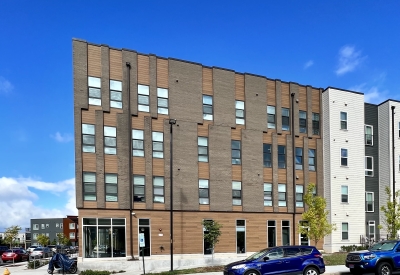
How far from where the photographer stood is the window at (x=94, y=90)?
25953 mm

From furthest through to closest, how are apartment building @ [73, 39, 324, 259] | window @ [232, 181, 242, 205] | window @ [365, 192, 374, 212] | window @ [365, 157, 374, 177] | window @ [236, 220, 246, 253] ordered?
1. window @ [365, 157, 374, 177]
2. window @ [365, 192, 374, 212]
3. window @ [232, 181, 242, 205]
4. window @ [236, 220, 246, 253]
5. apartment building @ [73, 39, 324, 259]

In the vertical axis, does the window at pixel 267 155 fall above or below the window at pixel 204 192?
above

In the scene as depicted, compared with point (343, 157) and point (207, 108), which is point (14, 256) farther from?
point (343, 157)

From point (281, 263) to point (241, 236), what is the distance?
43.6 feet

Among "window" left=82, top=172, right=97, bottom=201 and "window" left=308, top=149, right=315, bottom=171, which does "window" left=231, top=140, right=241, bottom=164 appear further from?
"window" left=82, top=172, right=97, bottom=201

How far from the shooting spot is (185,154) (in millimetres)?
28234

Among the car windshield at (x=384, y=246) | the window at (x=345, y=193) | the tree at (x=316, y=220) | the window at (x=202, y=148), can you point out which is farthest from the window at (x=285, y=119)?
the car windshield at (x=384, y=246)

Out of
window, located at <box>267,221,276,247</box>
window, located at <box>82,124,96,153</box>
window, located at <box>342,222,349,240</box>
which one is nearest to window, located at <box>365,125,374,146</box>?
window, located at <box>342,222,349,240</box>

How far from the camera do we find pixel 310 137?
3312 centimetres

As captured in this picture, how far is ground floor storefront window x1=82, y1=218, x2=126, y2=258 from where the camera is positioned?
2478 centimetres

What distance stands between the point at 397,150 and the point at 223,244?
1906cm

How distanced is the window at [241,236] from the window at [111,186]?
9769mm

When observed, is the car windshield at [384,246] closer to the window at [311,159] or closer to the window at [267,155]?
the window at [267,155]

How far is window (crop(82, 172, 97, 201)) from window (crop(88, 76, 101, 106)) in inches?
193
